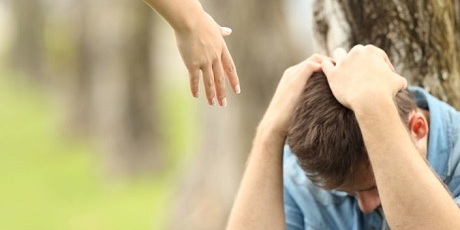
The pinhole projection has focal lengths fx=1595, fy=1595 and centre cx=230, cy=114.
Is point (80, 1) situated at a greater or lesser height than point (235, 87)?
greater

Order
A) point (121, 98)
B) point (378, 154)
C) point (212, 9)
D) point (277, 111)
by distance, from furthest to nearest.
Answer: point (121, 98), point (212, 9), point (277, 111), point (378, 154)

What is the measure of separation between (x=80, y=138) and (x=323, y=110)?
57.6ft

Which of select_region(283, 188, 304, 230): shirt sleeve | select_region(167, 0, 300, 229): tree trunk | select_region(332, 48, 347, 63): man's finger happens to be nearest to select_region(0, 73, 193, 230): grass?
select_region(167, 0, 300, 229): tree trunk

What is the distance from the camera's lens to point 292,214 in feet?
17.2

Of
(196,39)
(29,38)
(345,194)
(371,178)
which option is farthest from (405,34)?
(29,38)

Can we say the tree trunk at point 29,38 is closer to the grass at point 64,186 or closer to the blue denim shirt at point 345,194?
the grass at point 64,186

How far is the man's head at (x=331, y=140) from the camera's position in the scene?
4.78m

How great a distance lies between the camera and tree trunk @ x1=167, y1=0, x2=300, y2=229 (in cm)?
1021

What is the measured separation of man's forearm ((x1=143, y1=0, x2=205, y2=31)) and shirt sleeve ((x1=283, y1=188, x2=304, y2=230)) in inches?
34.3

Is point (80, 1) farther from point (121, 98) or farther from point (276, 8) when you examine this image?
point (276, 8)

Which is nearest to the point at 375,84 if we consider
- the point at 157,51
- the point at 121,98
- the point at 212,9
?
the point at 212,9

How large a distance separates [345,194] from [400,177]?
0.46 meters

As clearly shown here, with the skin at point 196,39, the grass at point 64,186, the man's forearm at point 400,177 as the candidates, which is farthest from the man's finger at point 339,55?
the grass at point 64,186

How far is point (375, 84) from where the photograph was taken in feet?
15.8
